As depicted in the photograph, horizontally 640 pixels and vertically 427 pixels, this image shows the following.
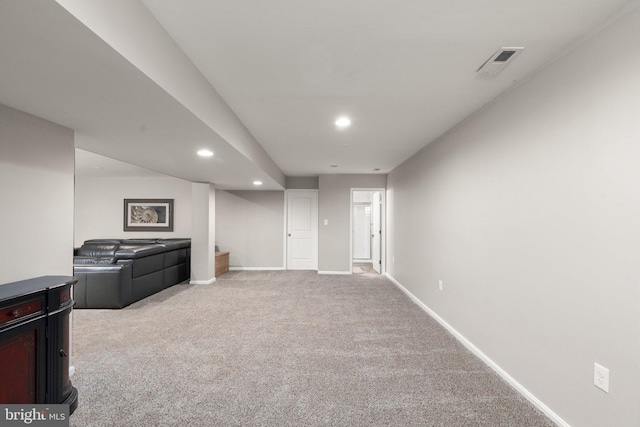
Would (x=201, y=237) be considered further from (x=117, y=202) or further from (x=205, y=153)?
(x=117, y=202)

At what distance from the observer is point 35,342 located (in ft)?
5.45

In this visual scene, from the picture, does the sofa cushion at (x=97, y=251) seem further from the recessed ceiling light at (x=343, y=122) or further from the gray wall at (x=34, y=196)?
the recessed ceiling light at (x=343, y=122)

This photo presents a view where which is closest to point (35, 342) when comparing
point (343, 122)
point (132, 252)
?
point (132, 252)

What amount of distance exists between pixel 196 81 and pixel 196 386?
2214 millimetres

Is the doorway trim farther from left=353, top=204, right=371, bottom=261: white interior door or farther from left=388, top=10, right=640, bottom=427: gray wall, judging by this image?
left=388, top=10, right=640, bottom=427: gray wall

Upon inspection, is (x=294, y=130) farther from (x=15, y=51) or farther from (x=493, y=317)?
(x=493, y=317)

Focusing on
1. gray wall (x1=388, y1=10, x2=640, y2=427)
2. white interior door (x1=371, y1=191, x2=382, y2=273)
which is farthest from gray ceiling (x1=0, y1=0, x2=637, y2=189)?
white interior door (x1=371, y1=191, x2=382, y2=273)

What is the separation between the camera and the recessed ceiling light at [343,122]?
2.92 meters

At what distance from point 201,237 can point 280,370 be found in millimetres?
3808

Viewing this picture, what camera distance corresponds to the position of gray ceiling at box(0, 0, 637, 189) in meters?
1.25

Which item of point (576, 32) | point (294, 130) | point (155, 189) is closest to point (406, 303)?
point (294, 130)

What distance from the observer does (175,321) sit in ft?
11.2
